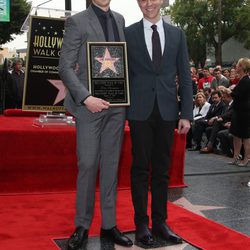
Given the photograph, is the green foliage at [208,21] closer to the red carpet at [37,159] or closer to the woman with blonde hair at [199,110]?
the woman with blonde hair at [199,110]

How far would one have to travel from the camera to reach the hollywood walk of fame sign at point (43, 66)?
6219 millimetres

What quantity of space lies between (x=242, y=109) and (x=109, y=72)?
4.84 m

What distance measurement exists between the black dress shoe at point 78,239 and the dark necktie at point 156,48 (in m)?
1.35

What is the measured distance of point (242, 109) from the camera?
7.99 meters

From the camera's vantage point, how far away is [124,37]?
3775 mm

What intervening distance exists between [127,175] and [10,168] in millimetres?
1373

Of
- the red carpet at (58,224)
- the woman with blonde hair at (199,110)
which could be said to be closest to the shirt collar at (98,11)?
the red carpet at (58,224)

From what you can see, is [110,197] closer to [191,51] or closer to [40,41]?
[40,41]

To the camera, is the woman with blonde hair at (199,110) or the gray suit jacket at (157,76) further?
the woman with blonde hair at (199,110)

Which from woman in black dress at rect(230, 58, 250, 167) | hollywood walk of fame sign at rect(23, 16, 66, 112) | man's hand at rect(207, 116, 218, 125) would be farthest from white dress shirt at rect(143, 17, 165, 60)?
man's hand at rect(207, 116, 218, 125)

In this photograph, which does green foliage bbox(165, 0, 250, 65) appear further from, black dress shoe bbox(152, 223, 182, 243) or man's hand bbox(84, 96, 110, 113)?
man's hand bbox(84, 96, 110, 113)

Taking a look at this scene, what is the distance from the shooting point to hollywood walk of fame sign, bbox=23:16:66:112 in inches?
245

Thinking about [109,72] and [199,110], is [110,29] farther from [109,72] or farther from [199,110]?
[199,110]

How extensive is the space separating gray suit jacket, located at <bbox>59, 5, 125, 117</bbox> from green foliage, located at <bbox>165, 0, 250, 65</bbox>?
48.6 m
